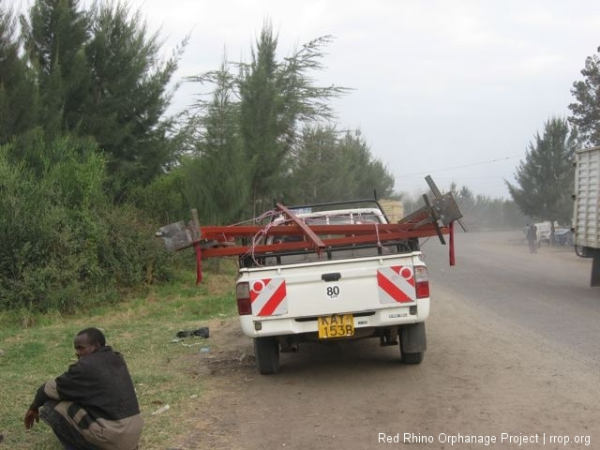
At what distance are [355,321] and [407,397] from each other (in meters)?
0.93

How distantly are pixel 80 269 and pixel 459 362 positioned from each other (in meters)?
7.66

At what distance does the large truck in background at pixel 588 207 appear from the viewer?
14.3 metres

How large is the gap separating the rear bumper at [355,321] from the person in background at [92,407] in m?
2.06

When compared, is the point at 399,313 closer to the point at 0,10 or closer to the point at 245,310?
the point at 245,310

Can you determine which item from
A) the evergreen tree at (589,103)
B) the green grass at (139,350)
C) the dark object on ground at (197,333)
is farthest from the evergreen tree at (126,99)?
the evergreen tree at (589,103)

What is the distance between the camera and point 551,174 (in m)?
43.1

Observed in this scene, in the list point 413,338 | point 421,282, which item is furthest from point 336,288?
point 413,338

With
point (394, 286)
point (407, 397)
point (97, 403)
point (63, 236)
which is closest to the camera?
point (97, 403)

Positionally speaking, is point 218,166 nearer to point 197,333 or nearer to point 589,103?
point 197,333

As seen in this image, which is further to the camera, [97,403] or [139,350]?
[139,350]

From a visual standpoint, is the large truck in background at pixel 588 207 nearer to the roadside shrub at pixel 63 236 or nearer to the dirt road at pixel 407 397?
the dirt road at pixel 407 397

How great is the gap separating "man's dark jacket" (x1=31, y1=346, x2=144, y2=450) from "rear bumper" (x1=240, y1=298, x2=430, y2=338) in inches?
82.8

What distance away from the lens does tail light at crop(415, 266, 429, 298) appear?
21.2 ft

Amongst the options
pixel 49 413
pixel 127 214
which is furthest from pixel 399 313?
pixel 127 214
